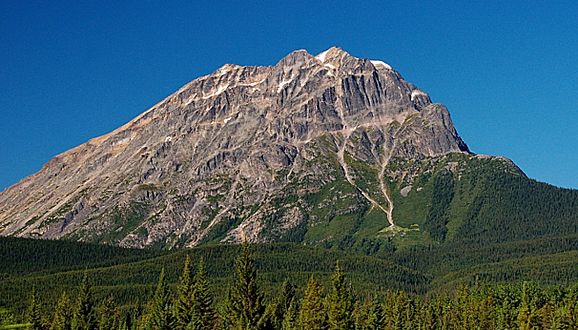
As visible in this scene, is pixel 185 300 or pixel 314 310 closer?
pixel 185 300

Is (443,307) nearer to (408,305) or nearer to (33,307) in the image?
(408,305)

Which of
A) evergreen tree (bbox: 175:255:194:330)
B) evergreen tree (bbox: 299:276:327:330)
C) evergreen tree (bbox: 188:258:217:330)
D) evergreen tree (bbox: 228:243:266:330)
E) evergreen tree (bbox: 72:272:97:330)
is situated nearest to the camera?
evergreen tree (bbox: 228:243:266:330)

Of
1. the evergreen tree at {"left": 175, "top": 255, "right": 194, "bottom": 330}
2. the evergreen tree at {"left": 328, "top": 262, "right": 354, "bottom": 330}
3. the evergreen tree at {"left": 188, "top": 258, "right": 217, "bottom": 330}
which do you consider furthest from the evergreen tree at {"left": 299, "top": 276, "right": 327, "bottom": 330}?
the evergreen tree at {"left": 175, "top": 255, "right": 194, "bottom": 330}

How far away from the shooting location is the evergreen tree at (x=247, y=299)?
2635 inches

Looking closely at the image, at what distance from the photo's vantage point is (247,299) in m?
67.4

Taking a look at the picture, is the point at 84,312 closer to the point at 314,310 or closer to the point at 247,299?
the point at 314,310

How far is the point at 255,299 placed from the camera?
67.8 meters

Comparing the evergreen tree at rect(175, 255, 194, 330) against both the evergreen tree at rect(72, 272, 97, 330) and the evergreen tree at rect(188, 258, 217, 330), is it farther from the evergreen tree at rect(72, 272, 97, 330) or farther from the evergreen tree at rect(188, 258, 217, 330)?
the evergreen tree at rect(72, 272, 97, 330)

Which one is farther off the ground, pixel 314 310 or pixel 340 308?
pixel 314 310

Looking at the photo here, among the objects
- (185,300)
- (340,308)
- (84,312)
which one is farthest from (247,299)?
(84,312)

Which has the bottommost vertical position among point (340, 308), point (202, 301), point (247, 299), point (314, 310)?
point (247, 299)

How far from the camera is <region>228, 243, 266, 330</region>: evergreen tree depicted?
66.9 m

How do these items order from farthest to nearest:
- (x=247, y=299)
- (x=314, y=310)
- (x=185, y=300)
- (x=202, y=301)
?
(x=314, y=310) < (x=202, y=301) < (x=185, y=300) < (x=247, y=299)

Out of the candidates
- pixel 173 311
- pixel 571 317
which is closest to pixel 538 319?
pixel 571 317
